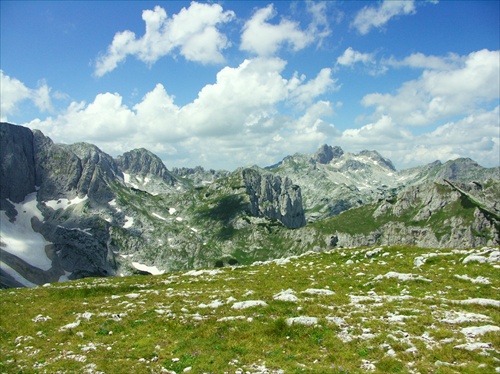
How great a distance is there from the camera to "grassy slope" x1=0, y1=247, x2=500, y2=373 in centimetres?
1678

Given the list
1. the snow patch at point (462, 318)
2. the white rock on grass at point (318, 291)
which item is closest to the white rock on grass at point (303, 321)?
the snow patch at point (462, 318)

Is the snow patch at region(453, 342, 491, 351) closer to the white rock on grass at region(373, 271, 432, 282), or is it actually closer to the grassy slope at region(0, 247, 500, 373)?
the grassy slope at region(0, 247, 500, 373)

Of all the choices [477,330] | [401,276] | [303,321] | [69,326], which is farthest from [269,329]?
[401,276]

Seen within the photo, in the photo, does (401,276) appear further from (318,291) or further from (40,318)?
(40,318)

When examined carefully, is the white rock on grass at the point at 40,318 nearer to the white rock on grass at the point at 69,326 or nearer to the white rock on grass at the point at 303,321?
the white rock on grass at the point at 69,326

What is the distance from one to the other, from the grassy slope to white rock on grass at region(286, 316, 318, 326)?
40 centimetres

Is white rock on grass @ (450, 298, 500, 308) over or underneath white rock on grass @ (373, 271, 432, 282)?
over

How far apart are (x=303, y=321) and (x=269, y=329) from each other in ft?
7.45

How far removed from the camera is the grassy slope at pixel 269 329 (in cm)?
1678

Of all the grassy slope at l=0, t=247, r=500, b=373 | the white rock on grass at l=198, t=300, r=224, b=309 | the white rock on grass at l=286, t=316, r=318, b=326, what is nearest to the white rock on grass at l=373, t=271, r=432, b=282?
the grassy slope at l=0, t=247, r=500, b=373

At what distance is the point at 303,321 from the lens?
21.4 meters

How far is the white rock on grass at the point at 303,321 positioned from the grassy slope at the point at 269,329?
1.32 feet

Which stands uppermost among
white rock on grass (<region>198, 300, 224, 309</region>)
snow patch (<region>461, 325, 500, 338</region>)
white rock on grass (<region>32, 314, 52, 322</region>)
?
snow patch (<region>461, 325, 500, 338</region>)

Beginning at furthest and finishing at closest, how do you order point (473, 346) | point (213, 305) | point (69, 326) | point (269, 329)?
point (213, 305), point (69, 326), point (269, 329), point (473, 346)
